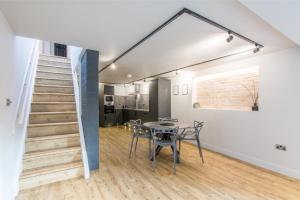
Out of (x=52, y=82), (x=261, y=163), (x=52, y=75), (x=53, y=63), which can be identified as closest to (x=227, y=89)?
(x=261, y=163)

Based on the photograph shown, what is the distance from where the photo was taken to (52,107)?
357 centimetres

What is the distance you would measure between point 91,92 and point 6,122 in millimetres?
1310

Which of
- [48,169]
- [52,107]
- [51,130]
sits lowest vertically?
[48,169]

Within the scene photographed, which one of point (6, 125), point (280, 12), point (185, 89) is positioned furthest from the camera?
point (185, 89)

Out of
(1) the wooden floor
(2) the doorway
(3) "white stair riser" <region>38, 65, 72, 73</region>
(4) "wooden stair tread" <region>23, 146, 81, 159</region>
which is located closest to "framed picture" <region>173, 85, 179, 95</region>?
(1) the wooden floor

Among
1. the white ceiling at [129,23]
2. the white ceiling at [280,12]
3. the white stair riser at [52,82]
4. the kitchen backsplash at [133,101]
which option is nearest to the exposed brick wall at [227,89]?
the white ceiling at [129,23]

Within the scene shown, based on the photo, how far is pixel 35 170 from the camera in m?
2.55

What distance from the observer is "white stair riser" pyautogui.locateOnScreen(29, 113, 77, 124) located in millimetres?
3199

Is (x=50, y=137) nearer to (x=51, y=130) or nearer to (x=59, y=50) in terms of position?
(x=51, y=130)

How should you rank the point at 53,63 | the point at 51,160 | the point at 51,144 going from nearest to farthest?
1. the point at 51,160
2. the point at 51,144
3. the point at 53,63

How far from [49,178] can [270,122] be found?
4.06 m

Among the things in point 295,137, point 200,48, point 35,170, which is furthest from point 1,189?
point 295,137

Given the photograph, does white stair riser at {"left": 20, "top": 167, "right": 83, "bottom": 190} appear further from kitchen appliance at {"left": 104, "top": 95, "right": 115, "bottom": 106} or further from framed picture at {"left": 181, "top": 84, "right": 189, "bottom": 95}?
kitchen appliance at {"left": 104, "top": 95, "right": 115, "bottom": 106}

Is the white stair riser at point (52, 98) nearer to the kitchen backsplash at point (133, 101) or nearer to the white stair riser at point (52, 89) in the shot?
the white stair riser at point (52, 89)
